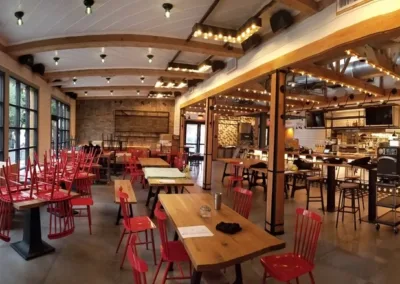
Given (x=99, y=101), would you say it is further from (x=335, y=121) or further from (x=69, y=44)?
(x=335, y=121)

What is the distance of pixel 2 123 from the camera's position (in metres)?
5.93

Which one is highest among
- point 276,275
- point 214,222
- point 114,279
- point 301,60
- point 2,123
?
point 301,60

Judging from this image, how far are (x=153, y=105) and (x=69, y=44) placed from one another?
958 centimetres

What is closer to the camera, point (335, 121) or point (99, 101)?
point (335, 121)

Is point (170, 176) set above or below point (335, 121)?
below

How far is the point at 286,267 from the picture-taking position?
2.42m

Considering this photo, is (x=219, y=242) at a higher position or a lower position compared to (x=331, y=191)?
higher

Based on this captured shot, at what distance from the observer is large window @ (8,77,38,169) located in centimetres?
680

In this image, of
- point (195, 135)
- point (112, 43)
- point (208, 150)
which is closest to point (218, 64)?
point (208, 150)

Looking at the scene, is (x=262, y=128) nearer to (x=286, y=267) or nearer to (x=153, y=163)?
(x=153, y=163)

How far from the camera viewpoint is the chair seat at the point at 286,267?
7.51 ft

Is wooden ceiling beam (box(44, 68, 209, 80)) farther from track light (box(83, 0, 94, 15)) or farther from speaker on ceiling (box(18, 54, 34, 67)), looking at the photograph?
track light (box(83, 0, 94, 15))

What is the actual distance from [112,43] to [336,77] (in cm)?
492

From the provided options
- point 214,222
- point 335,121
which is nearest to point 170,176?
point 214,222
